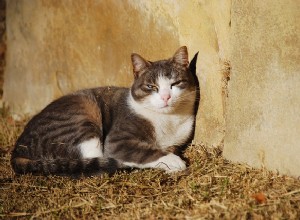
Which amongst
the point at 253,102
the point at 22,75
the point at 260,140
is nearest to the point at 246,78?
the point at 253,102

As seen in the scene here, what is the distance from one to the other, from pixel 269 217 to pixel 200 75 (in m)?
1.73

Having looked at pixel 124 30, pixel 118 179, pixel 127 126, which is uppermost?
pixel 124 30

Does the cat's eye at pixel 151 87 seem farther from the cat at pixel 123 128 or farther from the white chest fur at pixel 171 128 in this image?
the white chest fur at pixel 171 128

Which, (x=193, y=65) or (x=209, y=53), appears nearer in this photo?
(x=209, y=53)

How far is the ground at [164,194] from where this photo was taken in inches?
116

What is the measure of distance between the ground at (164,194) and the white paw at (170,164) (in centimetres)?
6

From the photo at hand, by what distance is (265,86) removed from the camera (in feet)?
11.5

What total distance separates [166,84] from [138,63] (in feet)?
1.47

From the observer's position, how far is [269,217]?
2.81 metres

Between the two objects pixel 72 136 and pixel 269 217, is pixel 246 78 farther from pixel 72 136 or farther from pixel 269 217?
pixel 72 136

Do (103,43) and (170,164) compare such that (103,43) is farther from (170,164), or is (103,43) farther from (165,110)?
(170,164)

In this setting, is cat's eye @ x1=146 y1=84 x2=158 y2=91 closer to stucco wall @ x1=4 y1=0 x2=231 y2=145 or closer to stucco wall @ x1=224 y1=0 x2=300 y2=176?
stucco wall @ x1=4 y1=0 x2=231 y2=145

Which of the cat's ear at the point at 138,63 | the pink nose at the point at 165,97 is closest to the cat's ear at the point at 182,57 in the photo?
the cat's ear at the point at 138,63

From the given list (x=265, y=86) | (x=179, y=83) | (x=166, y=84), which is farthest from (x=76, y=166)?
(x=265, y=86)
